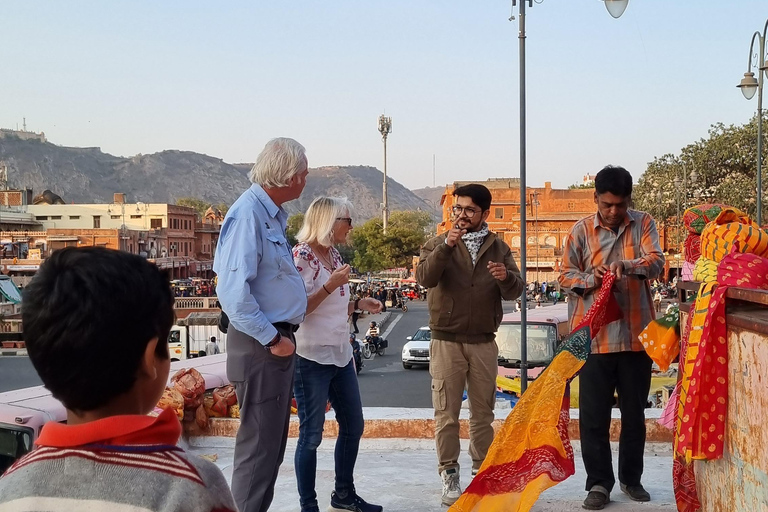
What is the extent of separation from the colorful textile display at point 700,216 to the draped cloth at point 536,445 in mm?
471

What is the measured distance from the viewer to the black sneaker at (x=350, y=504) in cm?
424

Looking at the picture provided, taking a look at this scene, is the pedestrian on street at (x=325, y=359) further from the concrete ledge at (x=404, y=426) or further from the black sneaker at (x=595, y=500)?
the concrete ledge at (x=404, y=426)

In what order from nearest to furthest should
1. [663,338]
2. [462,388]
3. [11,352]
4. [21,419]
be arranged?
[663,338]
[462,388]
[21,419]
[11,352]

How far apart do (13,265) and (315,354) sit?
6317 cm

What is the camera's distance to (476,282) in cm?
460

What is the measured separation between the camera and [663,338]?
408 cm

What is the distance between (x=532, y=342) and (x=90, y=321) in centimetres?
1430

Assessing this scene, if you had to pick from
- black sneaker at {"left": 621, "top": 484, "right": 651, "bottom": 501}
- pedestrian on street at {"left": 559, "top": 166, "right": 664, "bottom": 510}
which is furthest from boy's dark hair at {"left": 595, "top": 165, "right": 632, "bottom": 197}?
black sneaker at {"left": 621, "top": 484, "right": 651, "bottom": 501}

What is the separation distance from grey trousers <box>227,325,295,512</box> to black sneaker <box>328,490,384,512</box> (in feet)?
2.81

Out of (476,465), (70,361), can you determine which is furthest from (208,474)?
(476,465)

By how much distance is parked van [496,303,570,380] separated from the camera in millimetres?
14719

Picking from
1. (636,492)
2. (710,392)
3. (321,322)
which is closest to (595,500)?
(636,492)

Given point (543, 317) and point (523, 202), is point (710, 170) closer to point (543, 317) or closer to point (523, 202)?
point (543, 317)

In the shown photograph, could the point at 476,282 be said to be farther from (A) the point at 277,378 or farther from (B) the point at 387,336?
(B) the point at 387,336
